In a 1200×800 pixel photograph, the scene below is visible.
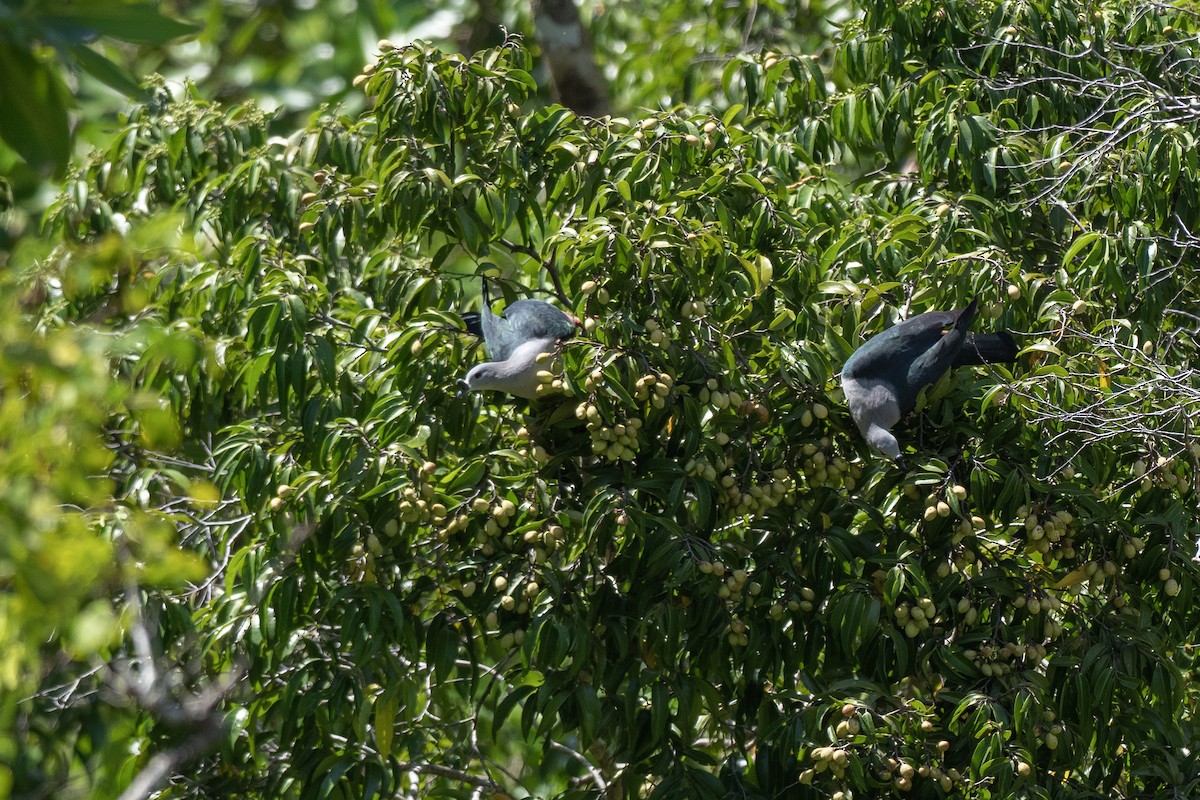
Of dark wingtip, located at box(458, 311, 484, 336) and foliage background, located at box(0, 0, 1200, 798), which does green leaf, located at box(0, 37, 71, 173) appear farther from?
dark wingtip, located at box(458, 311, 484, 336)

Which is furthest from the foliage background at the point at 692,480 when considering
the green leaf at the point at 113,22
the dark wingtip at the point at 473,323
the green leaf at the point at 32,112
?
the green leaf at the point at 113,22

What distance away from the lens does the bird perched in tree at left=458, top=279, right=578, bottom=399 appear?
267 centimetres

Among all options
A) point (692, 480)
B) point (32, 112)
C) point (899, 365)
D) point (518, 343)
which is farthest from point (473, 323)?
point (32, 112)

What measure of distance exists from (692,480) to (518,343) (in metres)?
0.47

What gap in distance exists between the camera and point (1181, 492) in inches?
112

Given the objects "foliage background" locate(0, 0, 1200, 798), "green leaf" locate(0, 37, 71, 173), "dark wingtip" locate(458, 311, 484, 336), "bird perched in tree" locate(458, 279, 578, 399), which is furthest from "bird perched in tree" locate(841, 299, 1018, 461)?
"green leaf" locate(0, 37, 71, 173)

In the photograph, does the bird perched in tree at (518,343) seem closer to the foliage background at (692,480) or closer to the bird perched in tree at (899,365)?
the foliage background at (692,480)

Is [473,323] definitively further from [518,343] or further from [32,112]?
[32,112]

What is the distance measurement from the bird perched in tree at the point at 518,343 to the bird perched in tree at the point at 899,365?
0.64 meters

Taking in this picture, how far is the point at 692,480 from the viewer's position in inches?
107

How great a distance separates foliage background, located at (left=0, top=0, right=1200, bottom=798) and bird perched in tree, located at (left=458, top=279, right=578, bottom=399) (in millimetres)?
87

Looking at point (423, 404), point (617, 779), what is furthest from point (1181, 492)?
point (423, 404)

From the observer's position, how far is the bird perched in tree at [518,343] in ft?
8.75

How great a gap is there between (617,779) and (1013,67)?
226 centimetres
